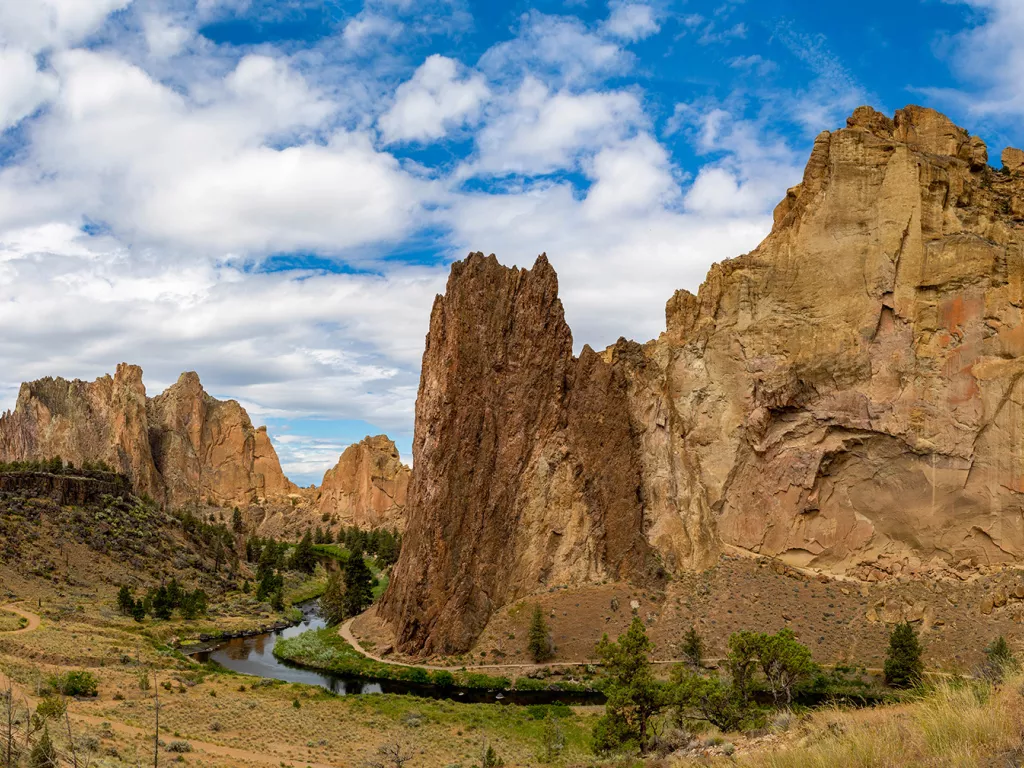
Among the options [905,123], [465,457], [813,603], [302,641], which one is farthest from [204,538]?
[905,123]

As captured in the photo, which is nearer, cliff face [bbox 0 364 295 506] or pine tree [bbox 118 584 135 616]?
pine tree [bbox 118 584 135 616]

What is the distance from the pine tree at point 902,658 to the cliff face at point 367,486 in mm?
114319

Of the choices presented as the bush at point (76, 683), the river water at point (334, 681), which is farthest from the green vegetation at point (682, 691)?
the bush at point (76, 683)

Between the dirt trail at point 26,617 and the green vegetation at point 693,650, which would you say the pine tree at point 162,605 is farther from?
the green vegetation at point 693,650

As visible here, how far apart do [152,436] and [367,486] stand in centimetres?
4355

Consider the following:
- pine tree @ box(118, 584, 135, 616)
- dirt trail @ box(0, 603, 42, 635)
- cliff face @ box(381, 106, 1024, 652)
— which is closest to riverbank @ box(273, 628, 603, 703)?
cliff face @ box(381, 106, 1024, 652)

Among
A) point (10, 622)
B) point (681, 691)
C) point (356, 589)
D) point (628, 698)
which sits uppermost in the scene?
point (681, 691)

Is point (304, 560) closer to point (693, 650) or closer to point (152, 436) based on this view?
point (152, 436)

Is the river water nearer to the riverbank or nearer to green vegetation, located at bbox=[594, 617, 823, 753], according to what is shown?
the riverbank

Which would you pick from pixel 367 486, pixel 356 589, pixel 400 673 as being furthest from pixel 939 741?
pixel 367 486

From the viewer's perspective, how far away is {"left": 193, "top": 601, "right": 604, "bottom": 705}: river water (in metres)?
48.6

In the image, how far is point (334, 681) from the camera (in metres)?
53.2

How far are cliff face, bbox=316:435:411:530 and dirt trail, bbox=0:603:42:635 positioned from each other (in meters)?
93.2

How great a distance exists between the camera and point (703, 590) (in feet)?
191
